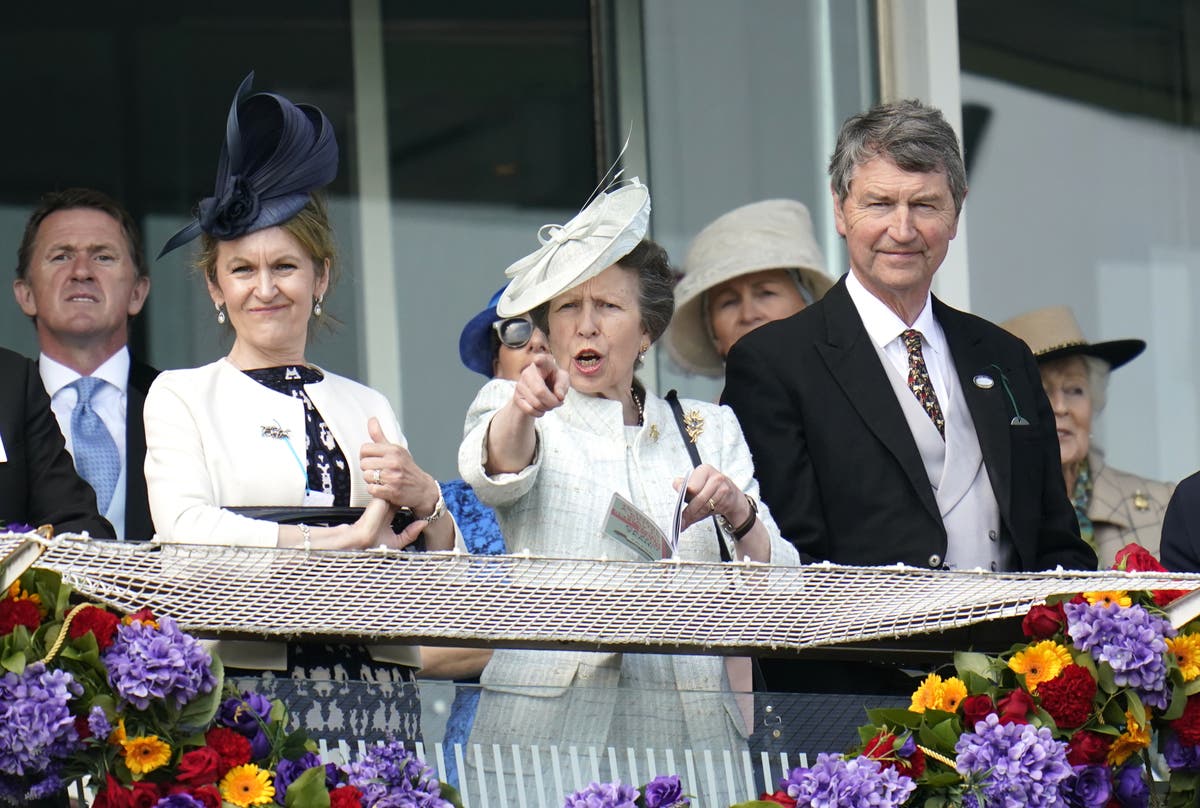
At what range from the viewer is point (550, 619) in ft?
11.0

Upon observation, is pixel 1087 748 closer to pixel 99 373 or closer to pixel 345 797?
pixel 345 797

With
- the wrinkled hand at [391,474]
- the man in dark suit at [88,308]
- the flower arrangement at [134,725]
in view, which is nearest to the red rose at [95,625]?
the flower arrangement at [134,725]

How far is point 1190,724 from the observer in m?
3.39

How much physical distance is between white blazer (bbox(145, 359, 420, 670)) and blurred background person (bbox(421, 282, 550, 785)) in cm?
33

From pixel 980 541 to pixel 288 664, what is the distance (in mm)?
1404

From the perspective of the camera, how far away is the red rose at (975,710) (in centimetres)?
330

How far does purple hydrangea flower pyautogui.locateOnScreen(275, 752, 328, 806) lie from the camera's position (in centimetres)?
305

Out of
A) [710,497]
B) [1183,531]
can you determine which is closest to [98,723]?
[710,497]

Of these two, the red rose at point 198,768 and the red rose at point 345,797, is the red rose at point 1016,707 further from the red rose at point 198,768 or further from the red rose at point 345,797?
the red rose at point 198,768

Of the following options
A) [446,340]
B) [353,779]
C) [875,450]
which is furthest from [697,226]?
[353,779]

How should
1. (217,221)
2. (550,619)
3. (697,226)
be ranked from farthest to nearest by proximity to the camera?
(697,226), (217,221), (550,619)

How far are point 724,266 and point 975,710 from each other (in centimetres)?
223

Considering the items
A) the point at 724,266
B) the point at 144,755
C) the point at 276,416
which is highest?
the point at 724,266

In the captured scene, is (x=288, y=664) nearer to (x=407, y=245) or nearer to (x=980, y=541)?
(x=980, y=541)
